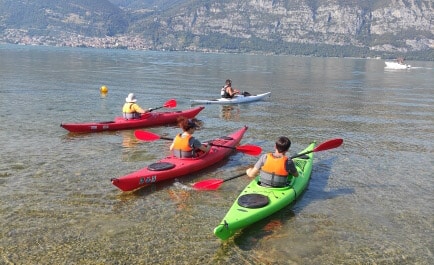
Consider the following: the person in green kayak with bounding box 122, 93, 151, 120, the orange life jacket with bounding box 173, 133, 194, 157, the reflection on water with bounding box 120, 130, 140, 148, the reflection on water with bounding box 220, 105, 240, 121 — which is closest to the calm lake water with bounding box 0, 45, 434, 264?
the reflection on water with bounding box 120, 130, 140, 148

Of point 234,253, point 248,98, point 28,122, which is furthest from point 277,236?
point 248,98

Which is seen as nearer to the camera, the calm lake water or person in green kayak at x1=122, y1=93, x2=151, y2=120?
the calm lake water

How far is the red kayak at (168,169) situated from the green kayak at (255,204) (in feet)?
8.46

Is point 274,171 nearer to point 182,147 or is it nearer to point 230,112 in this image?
point 182,147

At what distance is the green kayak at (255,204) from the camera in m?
8.07

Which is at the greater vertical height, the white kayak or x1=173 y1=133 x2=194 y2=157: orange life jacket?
x1=173 y1=133 x2=194 y2=157: orange life jacket

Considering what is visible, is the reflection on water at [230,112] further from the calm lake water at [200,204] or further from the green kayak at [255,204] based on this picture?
the green kayak at [255,204]

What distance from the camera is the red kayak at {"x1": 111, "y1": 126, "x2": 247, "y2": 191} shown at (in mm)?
10391

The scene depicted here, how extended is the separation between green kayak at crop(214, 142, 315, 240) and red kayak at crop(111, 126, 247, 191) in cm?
258

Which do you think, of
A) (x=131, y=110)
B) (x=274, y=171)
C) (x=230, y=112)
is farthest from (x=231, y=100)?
(x=274, y=171)

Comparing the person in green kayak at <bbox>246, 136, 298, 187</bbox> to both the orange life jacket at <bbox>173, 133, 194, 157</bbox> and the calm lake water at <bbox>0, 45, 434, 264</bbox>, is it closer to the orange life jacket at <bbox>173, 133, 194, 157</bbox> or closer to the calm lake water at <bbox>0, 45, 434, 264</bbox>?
the calm lake water at <bbox>0, 45, 434, 264</bbox>

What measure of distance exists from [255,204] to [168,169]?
3385 millimetres

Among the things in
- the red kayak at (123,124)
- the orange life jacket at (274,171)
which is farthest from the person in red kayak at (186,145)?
the red kayak at (123,124)

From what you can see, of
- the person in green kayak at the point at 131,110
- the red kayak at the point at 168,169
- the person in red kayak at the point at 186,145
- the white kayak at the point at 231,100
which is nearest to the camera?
the red kayak at the point at 168,169
